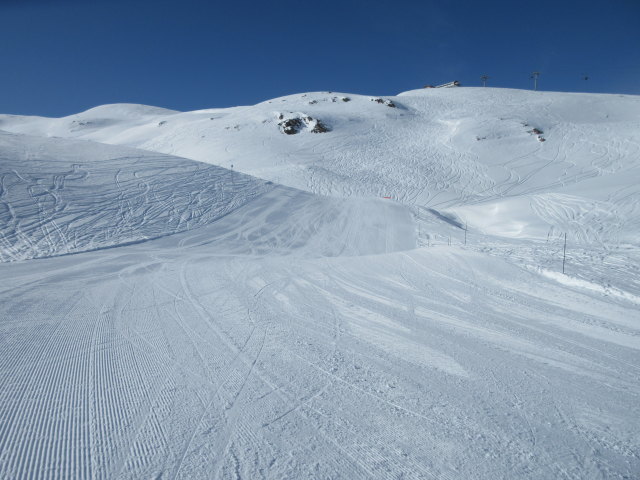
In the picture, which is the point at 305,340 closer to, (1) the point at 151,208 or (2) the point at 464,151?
(1) the point at 151,208

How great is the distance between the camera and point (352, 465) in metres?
2.48

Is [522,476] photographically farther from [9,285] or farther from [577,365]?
[9,285]

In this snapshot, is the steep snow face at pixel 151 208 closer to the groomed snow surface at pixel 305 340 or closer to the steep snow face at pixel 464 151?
the groomed snow surface at pixel 305 340

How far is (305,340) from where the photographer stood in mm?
4617

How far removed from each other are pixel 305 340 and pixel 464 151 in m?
42.0

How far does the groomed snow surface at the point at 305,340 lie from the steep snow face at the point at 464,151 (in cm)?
47

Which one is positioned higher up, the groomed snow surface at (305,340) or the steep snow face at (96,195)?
the steep snow face at (96,195)

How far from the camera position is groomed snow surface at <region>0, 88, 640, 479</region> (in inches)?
103

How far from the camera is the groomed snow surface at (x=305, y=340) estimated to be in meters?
2.61

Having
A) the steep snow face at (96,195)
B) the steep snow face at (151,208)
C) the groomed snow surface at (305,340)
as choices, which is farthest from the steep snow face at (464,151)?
the steep snow face at (96,195)

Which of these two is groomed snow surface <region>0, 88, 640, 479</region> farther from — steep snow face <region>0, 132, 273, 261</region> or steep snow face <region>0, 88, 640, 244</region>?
steep snow face <region>0, 88, 640, 244</region>

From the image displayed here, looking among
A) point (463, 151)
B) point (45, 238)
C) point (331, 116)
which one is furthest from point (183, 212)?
point (331, 116)

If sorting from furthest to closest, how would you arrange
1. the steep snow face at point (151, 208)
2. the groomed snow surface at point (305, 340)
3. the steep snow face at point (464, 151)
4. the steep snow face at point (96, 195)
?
1. the steep snow face at point (464, 151)
2. the steep snow face at point (151, 208)
3. the steep snow face at point (96, 195)
4. the groomed snow surface at point (305, 340)

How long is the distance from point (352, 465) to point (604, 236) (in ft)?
46.3
